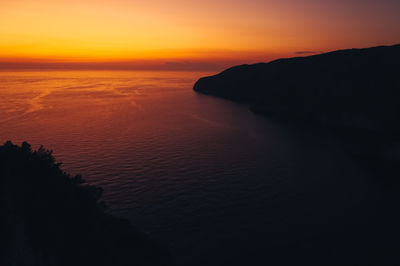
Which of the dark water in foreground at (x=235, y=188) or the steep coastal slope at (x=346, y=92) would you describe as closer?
the dark water in foreground at (x=235, y=188)

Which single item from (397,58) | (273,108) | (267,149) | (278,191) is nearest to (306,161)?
(267,149)

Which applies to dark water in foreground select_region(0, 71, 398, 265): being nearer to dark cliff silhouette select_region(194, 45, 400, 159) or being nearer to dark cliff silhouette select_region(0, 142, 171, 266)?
dark cliff silhouette select_region(0, 142, 171, 266)

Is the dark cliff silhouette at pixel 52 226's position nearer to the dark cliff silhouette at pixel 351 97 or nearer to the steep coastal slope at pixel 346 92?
the dark cliff silhouette at pixel 351 97

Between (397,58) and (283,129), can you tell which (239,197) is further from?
(397,58)

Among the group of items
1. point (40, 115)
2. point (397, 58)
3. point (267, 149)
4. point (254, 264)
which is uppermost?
point (397, 58)

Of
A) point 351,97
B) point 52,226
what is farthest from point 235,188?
point 351,97

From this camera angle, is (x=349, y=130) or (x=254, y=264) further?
(x=349, y=130)

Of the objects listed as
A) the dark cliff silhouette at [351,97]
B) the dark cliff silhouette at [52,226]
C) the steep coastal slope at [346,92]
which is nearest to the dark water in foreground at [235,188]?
the dark cliff silhouette at [52,226]

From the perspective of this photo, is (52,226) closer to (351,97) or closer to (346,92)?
(351,97)
